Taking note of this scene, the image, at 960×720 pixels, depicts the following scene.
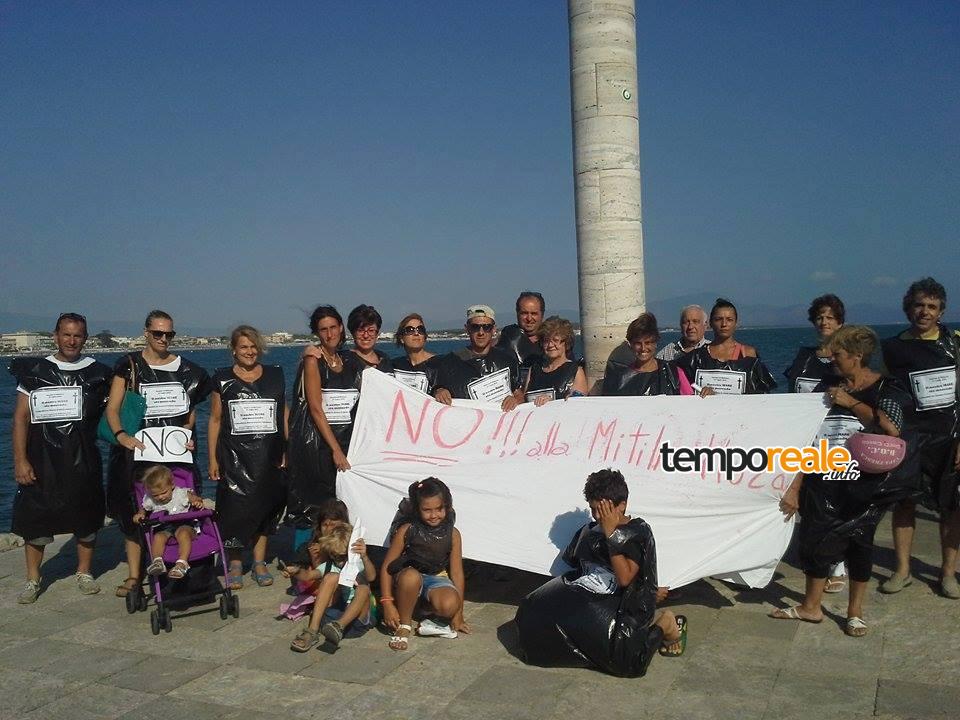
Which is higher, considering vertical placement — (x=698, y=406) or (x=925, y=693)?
(x=698, y=406)

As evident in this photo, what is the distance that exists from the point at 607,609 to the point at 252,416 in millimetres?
3274

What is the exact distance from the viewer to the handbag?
6375 mm

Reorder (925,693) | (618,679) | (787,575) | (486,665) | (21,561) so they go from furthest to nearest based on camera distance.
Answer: (21,561) < (787,575) < (486,665) < (618,679) < (925,693)

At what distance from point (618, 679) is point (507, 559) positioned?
1303mm

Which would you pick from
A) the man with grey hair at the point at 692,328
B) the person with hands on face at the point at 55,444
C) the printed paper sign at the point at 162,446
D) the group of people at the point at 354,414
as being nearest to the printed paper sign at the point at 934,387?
the group of people at the point at 354,414

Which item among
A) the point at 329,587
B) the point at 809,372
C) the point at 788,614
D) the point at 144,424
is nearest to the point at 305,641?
the point at 329,587

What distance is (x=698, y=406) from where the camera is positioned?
5.80 meters

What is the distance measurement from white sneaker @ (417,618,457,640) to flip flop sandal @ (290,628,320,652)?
2.15 ft

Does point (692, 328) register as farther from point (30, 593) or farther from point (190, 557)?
point (30, 593)

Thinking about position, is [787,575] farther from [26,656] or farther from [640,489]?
[26,656]

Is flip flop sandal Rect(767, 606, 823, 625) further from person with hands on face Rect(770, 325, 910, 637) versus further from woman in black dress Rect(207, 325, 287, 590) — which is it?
woman in black dress Rect(207, 325, 287, 590)

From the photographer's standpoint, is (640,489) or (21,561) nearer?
(640,489)

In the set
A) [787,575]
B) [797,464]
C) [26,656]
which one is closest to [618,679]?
[797,464]

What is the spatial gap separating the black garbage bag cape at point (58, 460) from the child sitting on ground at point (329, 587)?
2070mm
